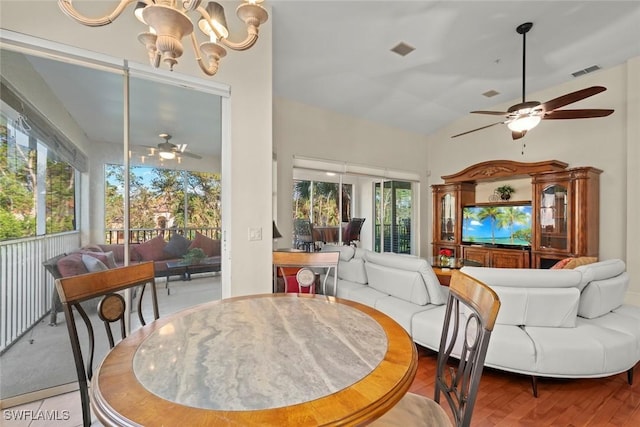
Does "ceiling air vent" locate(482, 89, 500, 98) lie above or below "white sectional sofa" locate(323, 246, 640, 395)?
above

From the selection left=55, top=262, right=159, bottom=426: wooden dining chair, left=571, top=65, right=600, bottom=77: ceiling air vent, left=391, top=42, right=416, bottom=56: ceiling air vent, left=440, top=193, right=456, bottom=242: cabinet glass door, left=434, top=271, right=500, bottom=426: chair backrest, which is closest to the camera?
left=434, top=271, right=500, bottom=426: chair backrest

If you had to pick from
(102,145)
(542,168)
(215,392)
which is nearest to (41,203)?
(102,145)

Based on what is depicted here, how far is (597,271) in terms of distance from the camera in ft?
7.00

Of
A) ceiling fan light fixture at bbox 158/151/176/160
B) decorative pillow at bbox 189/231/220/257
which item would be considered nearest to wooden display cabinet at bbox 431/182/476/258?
decorative pillow at bbox 189/231/220/257

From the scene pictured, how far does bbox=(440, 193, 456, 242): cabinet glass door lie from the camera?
5648 millimetres

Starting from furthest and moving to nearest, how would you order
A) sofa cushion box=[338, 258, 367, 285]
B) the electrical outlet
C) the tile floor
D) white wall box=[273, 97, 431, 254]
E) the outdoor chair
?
the outdoor chair, white wall box=[273, 97, 431, 254], sofa cushion box=[338, 258, 367, 285], the electrical outlet, the tile floor

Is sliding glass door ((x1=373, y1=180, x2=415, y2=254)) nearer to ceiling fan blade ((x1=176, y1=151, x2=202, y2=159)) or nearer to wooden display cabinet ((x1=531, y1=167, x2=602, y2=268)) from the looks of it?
wooden display cabinet ((x1=531, y1=167, x2=602, y2=268))

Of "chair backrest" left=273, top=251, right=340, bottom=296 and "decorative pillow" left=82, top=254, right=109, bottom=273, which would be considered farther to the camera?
"decorative pillow" left=82, top=254, right=109, bottom=273

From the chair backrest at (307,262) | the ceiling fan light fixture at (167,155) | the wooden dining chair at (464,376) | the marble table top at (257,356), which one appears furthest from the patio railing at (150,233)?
the wooden dining chair at (464,376)

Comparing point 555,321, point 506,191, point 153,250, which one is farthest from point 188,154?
point 506,191

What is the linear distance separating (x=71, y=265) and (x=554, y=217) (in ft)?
19.4

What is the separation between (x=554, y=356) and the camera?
6.06 ft

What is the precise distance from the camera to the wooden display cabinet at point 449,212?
18.1 feet

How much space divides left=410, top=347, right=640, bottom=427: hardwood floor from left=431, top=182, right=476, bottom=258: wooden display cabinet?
11.3 feet
